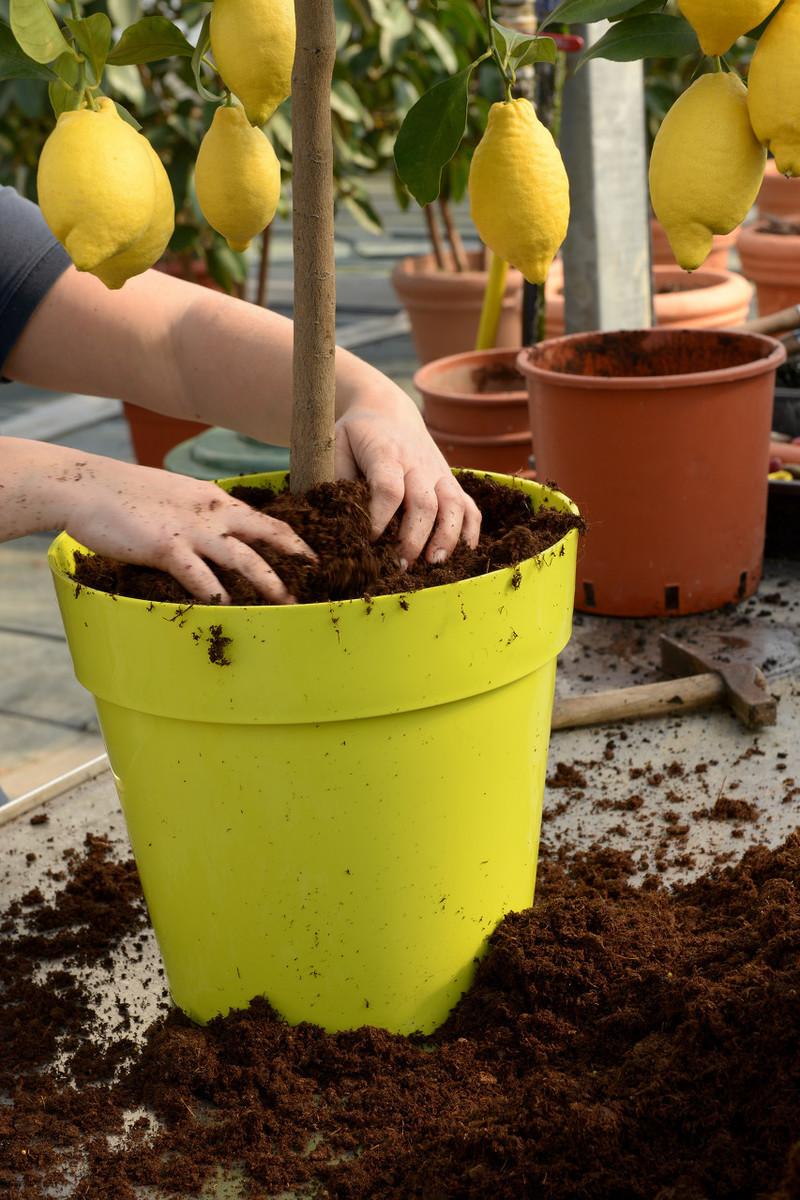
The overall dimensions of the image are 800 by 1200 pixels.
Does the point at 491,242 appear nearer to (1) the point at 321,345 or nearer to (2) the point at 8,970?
(1) the point at 321,345

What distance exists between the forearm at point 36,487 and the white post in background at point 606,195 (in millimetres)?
1142

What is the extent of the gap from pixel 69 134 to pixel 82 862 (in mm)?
651

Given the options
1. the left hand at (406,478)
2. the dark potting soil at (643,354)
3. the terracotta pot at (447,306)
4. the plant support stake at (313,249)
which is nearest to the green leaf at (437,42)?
the terracotta pot at (447,306)

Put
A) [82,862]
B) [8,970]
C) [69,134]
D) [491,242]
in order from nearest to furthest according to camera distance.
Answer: [69,134] → [491,242] → [8,970] → [82,862]

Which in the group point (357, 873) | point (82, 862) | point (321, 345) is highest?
point (321, 345)

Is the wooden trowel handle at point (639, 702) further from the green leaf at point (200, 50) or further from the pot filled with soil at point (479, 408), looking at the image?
the pot filled with soil at point (479, 408)

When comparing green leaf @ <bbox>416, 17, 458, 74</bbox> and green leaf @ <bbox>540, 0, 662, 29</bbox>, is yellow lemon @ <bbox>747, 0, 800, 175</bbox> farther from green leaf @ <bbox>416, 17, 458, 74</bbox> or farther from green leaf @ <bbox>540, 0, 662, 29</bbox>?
green leaf @ <bbox>416, 17, 458, 74</bbox>

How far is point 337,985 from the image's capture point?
83cm

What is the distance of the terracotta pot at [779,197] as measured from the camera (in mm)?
3689

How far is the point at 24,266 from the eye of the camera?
1.14 meters

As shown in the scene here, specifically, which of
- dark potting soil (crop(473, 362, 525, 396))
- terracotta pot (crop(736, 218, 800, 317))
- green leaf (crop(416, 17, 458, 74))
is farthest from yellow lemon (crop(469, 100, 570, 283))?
green leaf (crop(416, 17, 458, 74))

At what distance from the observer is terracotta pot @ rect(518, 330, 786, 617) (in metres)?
1.44

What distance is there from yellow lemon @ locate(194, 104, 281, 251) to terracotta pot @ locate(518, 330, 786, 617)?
77 cm

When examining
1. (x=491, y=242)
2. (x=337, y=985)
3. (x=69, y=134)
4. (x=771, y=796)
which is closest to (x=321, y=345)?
(x=491, y=242)
